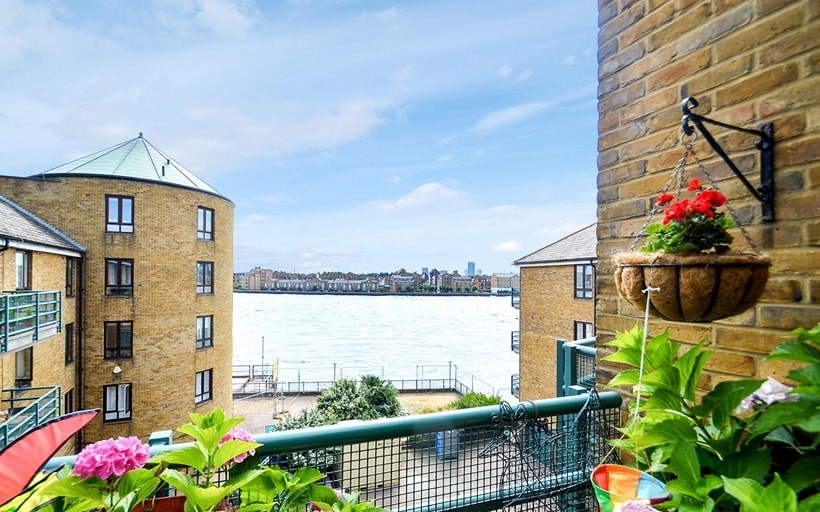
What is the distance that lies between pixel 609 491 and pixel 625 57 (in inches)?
58.5

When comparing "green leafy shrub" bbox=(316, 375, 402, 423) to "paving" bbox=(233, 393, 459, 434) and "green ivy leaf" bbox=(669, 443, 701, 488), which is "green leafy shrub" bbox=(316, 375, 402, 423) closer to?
"paving" bbox=(233, 393, 459, 434)

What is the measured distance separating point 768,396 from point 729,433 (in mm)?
128

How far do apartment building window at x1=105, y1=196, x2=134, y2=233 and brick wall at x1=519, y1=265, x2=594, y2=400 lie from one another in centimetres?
1249

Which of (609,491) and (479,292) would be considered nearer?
(609,491)

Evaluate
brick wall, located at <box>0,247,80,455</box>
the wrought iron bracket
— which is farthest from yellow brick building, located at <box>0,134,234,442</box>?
the wrought iron bracket

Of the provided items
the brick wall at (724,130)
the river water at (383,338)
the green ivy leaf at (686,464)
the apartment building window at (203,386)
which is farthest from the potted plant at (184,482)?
the river water at (383,338)

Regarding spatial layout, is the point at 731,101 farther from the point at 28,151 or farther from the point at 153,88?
the point at 28,151

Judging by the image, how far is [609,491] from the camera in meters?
0.88

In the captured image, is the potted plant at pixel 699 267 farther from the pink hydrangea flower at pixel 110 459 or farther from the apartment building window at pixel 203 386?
the apartment building window at pixel 203 386

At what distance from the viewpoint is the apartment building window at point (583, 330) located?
12.4 metres

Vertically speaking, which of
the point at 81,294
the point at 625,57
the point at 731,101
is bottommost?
the point at 81,294

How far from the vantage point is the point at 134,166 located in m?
11.8

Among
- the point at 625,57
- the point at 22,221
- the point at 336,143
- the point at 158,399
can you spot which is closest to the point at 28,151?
the point at 22,221

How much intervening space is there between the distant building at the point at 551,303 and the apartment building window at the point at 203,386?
34.9ft
